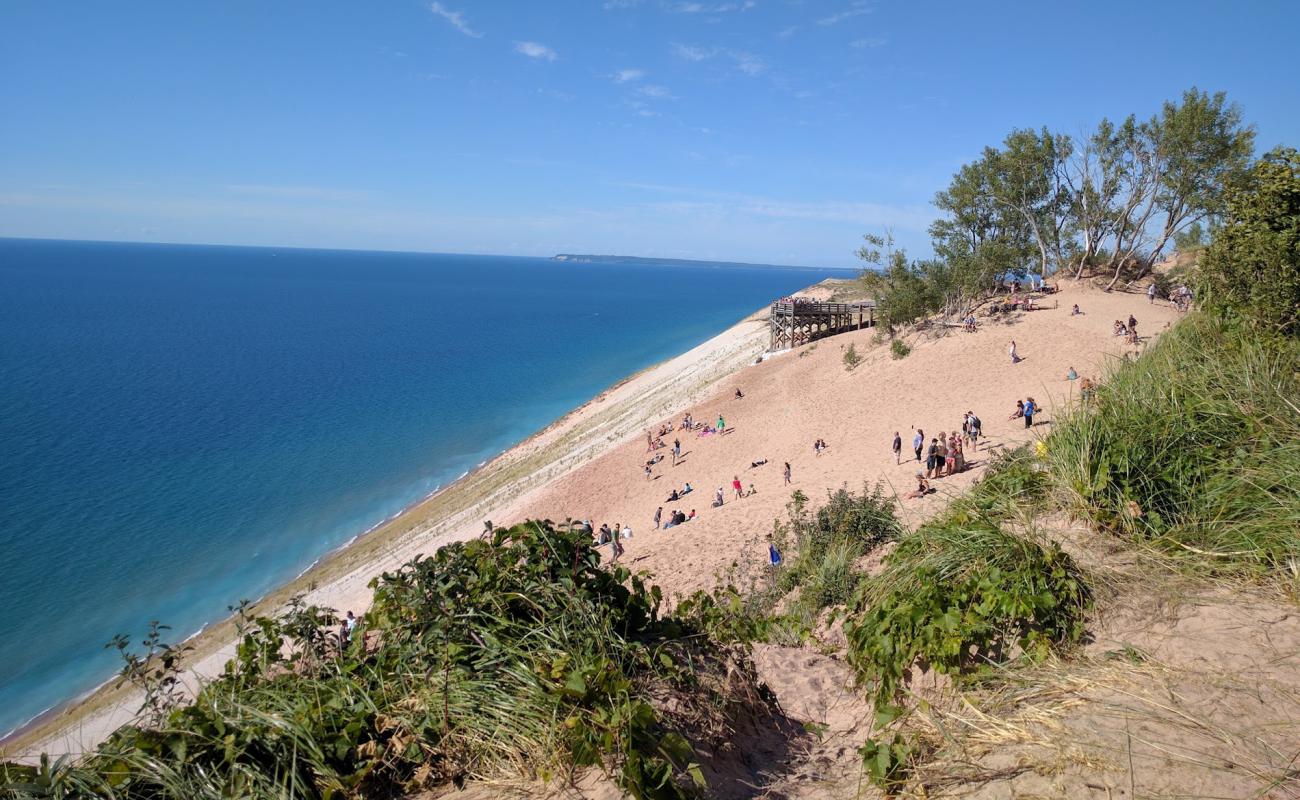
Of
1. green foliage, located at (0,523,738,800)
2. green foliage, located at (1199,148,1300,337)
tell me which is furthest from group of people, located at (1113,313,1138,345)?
green foliage, located at (0,523,738,800)

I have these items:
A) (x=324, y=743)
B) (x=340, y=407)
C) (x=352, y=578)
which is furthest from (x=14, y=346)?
(x=324, y=743)

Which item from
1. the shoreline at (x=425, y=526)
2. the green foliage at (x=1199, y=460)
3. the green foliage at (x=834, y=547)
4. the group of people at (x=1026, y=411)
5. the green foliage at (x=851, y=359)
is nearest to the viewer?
the green foliage at (x=1199, y=460)

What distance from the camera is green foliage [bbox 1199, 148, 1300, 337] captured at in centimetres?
751

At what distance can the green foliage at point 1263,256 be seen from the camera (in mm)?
7508

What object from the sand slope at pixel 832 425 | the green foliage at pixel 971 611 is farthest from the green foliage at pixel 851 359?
the green foliage at pixel 971 611

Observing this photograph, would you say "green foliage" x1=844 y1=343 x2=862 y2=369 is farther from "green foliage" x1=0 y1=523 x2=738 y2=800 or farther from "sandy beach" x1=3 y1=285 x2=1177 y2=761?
"green foliage" x1=0 y1=523 x2=738 y2=800

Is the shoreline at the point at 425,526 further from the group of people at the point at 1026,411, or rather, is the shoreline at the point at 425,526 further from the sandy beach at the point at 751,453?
the group of people at the point at 1026,411

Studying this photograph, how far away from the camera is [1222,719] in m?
3.29

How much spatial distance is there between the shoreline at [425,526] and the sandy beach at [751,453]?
112mm

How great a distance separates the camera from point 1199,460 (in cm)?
532

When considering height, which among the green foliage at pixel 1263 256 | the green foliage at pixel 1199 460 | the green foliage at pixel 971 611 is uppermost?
the green foliage at pixel 1263 256

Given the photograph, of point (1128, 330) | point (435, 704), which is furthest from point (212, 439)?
point (1128, 330)

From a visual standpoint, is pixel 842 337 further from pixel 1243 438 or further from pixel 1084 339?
pixel 1243 438

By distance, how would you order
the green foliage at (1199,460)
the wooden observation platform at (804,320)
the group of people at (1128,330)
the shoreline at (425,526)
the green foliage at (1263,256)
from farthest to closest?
the wooden observation platform at (804,320)
the group of people at (1128,330)
the shoreline at (425,526)
the green foliage at (1263,256)
the green foliage at (1199,460)
